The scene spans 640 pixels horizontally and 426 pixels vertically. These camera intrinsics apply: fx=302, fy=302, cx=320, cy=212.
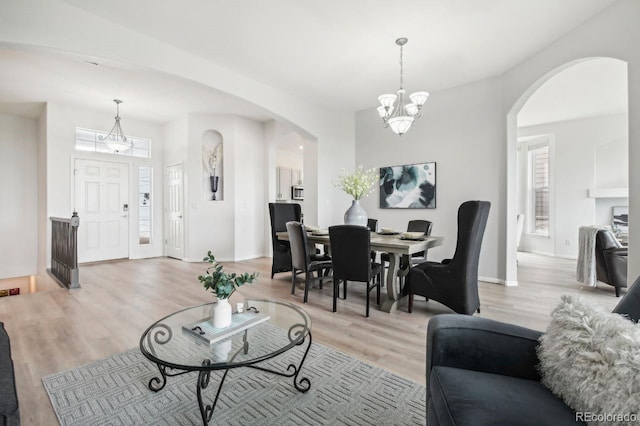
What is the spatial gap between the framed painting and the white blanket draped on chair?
1.95 m

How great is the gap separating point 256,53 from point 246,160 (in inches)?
112

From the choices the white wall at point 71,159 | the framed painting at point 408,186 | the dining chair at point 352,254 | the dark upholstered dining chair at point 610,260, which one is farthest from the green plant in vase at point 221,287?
the white wall at point 71,159

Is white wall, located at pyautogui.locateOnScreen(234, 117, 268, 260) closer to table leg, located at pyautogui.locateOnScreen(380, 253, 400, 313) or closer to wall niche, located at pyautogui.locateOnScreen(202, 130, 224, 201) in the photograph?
wall niche, located at pyautogui.locateOnScreen(202, 130, 224, 201)

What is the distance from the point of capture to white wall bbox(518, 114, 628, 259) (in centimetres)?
608

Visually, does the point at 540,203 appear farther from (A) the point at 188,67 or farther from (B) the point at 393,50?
(A) the point at 188,67

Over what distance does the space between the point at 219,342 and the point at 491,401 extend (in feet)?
3.88

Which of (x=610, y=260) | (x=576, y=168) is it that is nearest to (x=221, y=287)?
(x=610, y=260)

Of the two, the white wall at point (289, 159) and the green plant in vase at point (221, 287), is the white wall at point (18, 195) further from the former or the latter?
the green plant in vase at point (221, 287)

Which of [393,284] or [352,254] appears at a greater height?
[352,254]

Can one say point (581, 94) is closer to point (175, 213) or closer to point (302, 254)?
point (302, 254)

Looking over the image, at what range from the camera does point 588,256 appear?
3.93 metres

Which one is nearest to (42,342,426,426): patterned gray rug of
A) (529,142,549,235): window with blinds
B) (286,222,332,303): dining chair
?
(286,222,332,303): dining chair

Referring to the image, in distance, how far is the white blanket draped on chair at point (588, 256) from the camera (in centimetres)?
389

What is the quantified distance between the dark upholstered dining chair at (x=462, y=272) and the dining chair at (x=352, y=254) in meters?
0.52
